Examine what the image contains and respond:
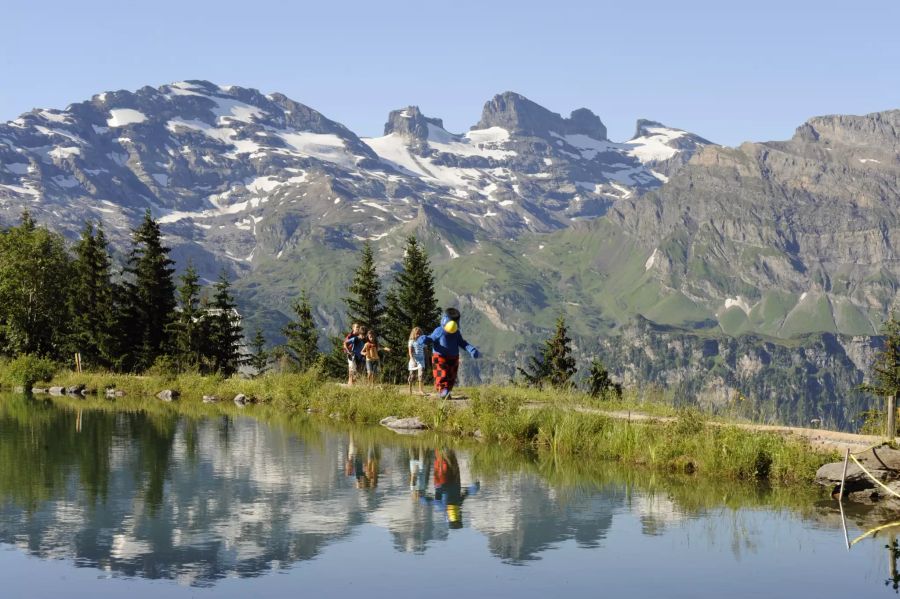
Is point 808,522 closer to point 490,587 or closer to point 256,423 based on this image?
point 490,587

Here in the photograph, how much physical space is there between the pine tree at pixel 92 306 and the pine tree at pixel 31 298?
78.8 inches

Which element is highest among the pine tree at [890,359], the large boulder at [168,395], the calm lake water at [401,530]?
the pine tree at [890,359]

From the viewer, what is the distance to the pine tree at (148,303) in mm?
73312

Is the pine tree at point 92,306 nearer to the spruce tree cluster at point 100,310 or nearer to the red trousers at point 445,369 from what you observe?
the spruce tree cluster at point 100,310

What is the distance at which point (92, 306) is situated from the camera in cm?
7375

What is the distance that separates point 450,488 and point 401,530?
4871mm

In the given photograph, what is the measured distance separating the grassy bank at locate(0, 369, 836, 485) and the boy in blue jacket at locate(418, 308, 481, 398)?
37.6 inches

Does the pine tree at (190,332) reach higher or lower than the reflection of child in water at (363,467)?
higher

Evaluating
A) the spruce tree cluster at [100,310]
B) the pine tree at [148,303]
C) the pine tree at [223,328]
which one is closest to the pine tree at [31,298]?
the spruce tree cluster at [100,310]

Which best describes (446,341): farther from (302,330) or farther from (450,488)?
(302,330)

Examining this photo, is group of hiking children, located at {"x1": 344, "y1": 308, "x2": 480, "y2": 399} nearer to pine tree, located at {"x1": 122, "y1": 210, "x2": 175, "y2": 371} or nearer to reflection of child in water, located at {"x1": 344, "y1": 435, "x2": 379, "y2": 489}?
reflection of child in water, located at {"x1": 344, "y1": 435, "x2": 379, "y2": 489}

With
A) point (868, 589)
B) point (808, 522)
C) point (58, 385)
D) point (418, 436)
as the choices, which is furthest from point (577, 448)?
point (58, 385)

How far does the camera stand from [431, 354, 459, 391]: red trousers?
38.3 metres

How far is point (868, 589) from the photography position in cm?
1736
